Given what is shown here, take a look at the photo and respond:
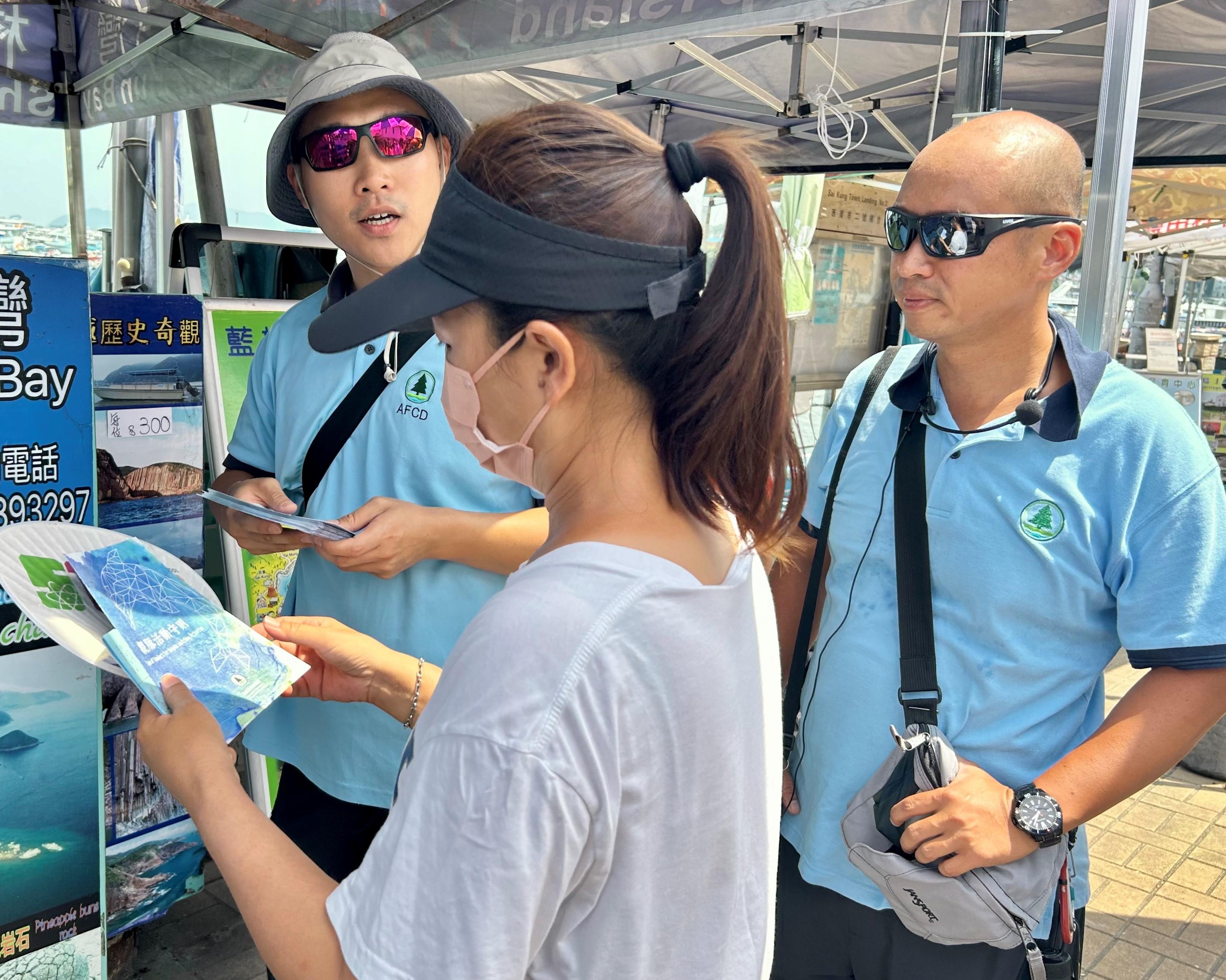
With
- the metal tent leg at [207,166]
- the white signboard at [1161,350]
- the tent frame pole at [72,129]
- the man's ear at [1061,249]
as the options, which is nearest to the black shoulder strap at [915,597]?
the man's ear at [1061,249]

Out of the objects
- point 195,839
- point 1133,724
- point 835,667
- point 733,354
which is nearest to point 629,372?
point 733,354

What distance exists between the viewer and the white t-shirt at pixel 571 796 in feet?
2.34

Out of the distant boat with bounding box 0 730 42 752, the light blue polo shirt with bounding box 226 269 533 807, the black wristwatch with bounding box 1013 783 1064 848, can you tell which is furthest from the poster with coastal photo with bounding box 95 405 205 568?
the black wristwatch with bounding box 1013 783 1064 848

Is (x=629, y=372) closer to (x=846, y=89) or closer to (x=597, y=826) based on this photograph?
(x=597, y=826)

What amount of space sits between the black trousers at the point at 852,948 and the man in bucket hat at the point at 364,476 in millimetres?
717

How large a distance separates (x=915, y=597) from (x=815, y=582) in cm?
25

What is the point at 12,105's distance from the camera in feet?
11.8

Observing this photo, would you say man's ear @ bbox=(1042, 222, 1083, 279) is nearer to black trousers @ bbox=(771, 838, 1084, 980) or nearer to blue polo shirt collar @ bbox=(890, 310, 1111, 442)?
blue polo shirt collar @ bbox=(890, 310, 1111, 442)

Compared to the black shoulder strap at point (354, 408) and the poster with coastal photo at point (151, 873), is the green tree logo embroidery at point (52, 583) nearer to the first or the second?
the black shoulder strap at point (354, 408)

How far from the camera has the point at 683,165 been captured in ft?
2.90

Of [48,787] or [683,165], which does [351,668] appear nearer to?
[683,165]

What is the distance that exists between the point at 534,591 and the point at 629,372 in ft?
0.79

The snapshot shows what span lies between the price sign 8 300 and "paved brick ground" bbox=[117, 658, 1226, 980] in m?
1.22

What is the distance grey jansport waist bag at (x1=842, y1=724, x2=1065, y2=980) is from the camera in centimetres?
142
